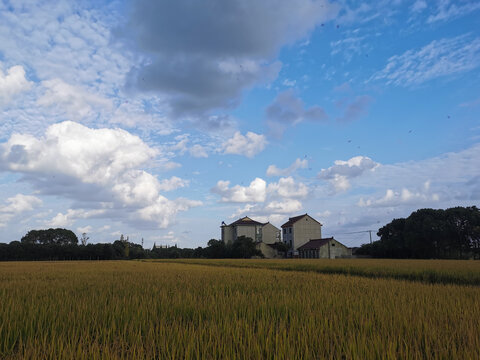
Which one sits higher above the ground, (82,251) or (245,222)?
(245,222)

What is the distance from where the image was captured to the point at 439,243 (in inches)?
2114

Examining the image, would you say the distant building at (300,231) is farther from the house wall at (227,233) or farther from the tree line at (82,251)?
the house wall at (227,233)

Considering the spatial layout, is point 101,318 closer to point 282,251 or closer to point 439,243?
point 439,243

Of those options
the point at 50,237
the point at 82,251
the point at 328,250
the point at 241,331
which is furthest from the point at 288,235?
the point at 241,331

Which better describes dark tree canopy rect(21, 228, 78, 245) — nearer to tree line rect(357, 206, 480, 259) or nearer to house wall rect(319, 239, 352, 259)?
house wall rect(319, 239, 352, 259)

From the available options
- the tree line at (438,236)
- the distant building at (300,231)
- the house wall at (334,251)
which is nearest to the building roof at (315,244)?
the house wall at (334,251)

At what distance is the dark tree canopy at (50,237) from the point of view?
276 ft

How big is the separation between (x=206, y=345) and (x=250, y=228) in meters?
72.5

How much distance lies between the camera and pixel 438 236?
2015 inches

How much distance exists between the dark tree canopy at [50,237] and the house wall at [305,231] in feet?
182

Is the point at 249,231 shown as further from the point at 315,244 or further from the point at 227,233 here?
the point at 315,244

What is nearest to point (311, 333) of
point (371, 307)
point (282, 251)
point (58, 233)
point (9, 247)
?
point (371, 307)

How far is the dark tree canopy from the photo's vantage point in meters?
84.2

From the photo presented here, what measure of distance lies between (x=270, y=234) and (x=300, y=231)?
903 centimetres
